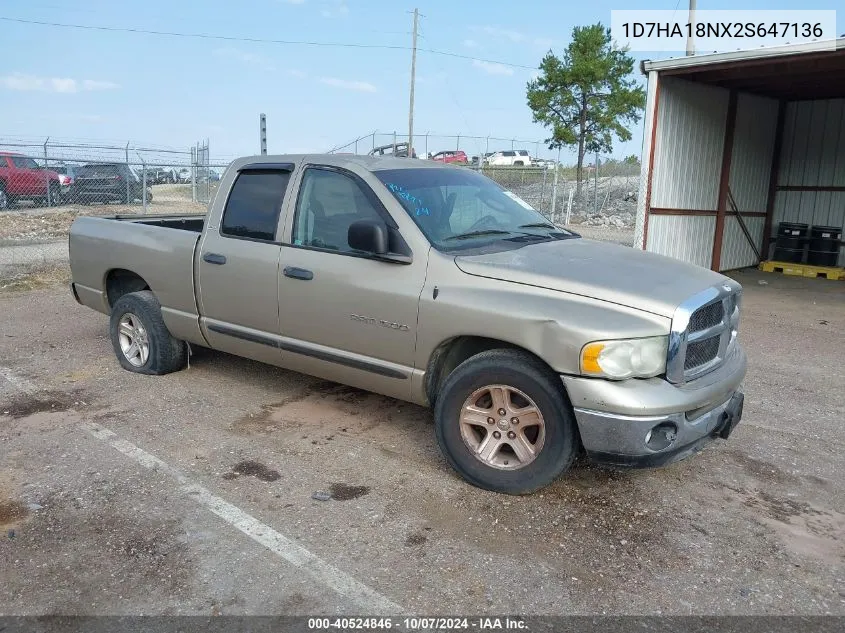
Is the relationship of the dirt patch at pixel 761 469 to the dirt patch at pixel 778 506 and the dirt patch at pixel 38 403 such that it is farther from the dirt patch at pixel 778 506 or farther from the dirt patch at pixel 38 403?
the dirt patch at pixel 38 403

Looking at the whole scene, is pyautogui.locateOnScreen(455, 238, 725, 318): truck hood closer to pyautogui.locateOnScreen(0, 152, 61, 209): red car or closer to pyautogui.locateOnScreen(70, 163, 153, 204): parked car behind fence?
pyautogui.locateOnScreen(70, 163, 153, 204): parked car behind fence

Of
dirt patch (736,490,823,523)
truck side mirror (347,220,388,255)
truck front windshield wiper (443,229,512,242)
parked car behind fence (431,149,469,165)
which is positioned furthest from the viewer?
parked car behind fence (431,149,469,165)

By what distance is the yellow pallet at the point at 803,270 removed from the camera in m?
13.4

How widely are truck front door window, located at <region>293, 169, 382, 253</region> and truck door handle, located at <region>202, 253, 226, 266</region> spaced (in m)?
0.69

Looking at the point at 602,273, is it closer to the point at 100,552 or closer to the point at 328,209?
the point at 328,209

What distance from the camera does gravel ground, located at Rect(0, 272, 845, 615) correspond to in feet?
9.91

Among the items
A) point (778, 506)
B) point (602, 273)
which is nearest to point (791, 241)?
point (778, 506)

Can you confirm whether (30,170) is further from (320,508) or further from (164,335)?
(320,508)

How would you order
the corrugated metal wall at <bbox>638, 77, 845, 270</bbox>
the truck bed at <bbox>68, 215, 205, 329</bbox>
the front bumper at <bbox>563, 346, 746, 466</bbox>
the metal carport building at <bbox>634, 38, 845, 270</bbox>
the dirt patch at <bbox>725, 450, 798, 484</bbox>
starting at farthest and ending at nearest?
1. the corrugated metal wall at <bbox>638, 77, 845, 270</bbox>
2. the metal carport building at <bbox>634, 38, 845, 270</bbox>
3. the truck bed at <bbox>68, 215, 205, 329</bbox>
4. the dirt patch at <bbox>725, 450, 798, 484</bbox>
5. the front bumper at <bbox>563, 346, 746, 466</bbox>

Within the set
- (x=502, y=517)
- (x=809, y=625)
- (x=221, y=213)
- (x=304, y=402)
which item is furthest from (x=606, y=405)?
(x=221, y=213)

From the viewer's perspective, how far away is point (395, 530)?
353 centimetres

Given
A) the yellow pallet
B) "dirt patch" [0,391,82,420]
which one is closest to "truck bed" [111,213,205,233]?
"dirt patch" [0,391,82,420]

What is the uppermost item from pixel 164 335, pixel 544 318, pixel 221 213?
pixel 221 213

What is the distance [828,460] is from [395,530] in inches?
115
